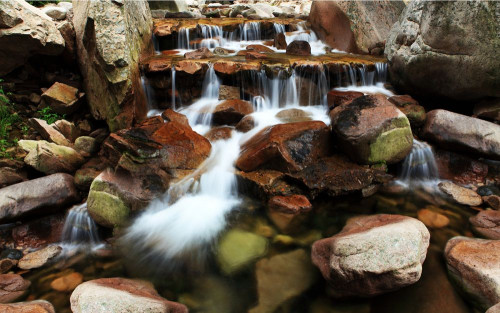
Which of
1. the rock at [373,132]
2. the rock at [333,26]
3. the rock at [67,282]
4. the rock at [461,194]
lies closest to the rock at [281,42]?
the rock at [333,26]

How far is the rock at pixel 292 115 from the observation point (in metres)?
5.74

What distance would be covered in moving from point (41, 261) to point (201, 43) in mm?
7192

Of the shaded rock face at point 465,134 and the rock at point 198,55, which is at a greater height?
the rock at point 198,55

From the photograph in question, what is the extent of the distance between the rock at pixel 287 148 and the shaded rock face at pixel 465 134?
2.05 m

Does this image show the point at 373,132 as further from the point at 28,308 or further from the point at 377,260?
the point at 28,308

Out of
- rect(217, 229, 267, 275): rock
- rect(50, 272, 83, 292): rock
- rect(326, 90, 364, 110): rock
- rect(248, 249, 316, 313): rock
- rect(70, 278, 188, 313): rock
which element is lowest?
rect(50, 272, 83, 292): rock

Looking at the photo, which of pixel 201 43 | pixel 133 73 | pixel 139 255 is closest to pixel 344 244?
pixel 139 255

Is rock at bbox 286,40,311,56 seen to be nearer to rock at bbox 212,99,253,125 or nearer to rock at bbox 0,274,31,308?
rock at bbox 212,99,253,125

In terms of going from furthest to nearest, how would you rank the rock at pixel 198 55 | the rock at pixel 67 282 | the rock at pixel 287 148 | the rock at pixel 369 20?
the rock at pixel 369 20 → the rock at pixel 198 55 → the rock at pixel 287 148 → the rock at pixel 67 282

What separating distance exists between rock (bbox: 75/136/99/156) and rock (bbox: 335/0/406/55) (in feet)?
24.6

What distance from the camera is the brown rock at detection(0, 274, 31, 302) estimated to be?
3.00 m

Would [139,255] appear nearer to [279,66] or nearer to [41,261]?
[41,261]

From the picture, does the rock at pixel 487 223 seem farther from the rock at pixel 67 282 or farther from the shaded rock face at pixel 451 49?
the rock at pixel 67 282

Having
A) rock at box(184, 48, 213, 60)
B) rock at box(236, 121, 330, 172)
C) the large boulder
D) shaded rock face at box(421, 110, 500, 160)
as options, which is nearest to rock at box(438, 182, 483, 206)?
shaded rock face at box(421, 110, 500, 160)
